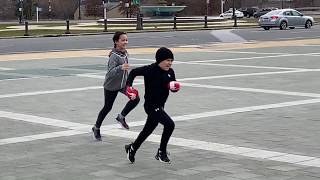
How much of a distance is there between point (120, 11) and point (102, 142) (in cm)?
9960

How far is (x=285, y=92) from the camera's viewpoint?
12906 mm

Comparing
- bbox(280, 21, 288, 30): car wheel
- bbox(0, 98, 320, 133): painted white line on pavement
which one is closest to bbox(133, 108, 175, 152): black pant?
bbox(0, 98, 320, 133): painted white line on pavement

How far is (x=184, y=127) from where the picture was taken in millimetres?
9328

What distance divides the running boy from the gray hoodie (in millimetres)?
1277

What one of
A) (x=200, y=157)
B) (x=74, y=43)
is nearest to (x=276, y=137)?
(x=200, y=157)

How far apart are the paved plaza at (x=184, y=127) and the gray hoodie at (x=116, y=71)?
2.40 ft

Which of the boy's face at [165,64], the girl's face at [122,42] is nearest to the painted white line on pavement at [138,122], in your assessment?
the girl's face at [122,42]

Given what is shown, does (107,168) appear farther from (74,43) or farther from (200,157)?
(74,43)

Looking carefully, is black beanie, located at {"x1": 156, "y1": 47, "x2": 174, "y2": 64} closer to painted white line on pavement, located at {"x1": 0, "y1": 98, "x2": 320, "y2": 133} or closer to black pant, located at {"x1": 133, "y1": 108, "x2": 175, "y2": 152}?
black pant, located at {"x1": 133, "y1": 108, "x2": 175, "y2": 152}

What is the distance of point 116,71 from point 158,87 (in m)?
1.53

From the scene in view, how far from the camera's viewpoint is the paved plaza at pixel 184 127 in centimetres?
672

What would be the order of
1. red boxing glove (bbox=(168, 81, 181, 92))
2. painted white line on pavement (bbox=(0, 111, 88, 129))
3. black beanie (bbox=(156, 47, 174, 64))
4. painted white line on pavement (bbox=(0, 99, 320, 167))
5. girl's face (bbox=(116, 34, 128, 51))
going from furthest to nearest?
painted white line on pavement (bbox=(0, 111, 88, 129)) → girl's face (bbox=(116, 34, 128, 51)) → painted white line on pavement (bbox=(0, 99, 320, 167)) → black beanie (bbox=(156, 47, 174, 64)) → red boxing glove (bbox=(168, 81, 181, 92))

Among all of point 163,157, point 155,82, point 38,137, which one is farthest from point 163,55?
point 38,137

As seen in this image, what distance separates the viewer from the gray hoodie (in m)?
8.23
